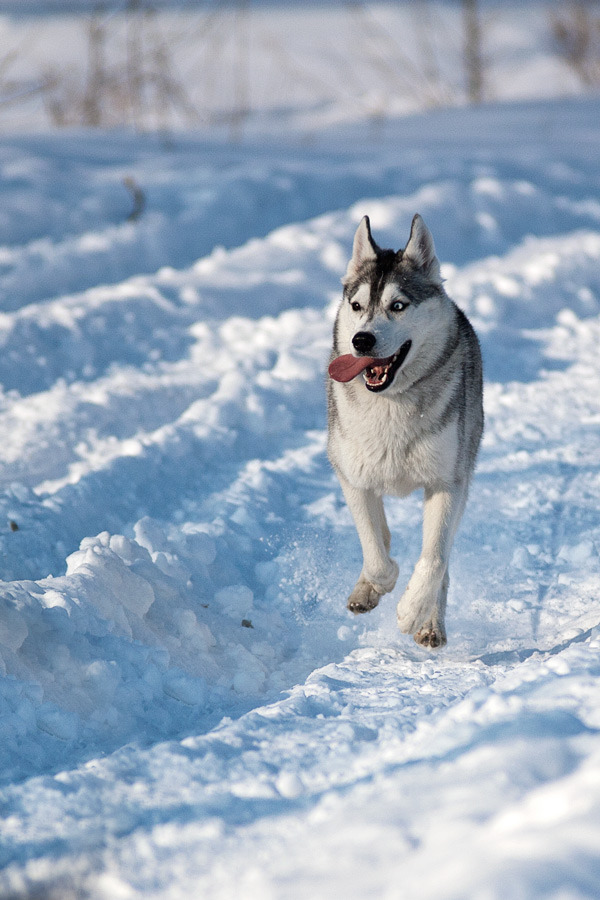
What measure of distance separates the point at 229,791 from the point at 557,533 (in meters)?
2.19

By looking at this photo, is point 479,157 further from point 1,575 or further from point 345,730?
point 345,730

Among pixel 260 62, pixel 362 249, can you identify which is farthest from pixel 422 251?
pixel 260 62

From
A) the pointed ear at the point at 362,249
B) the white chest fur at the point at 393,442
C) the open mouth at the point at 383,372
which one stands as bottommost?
the white chest fur at the point at 393,442

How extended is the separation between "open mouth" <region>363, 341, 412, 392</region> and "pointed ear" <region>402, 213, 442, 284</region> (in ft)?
1.28

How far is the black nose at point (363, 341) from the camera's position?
294 centimetres

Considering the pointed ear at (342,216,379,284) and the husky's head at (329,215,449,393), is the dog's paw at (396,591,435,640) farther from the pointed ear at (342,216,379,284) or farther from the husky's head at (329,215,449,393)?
the pointed ear at (342,216,379,284)

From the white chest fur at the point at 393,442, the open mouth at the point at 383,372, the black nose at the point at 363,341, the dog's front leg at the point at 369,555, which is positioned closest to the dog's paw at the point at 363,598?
the dog's front leg at the point at 369,555

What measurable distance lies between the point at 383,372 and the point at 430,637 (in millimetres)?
952

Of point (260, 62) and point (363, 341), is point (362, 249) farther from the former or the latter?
point (260, 62)

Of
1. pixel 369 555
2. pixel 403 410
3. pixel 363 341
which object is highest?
pixel 363 341

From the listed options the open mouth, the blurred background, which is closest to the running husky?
the open mouth

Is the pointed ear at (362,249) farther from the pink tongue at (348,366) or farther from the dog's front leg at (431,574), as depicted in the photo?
the dog's front leg at (431,574)

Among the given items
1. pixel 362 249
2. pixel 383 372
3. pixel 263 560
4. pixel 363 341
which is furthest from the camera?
pixel 263 560

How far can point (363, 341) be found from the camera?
2.95 metres
